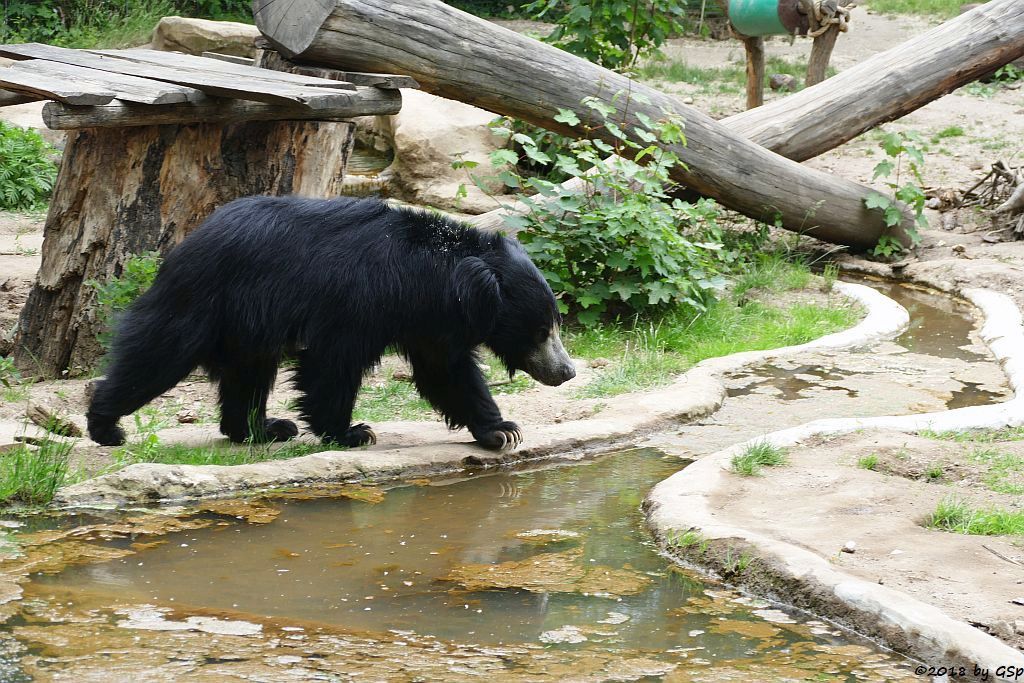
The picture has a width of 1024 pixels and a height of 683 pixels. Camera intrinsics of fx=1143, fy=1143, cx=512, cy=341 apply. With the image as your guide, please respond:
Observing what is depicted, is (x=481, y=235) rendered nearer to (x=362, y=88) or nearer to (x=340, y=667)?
(x=362, y=88)

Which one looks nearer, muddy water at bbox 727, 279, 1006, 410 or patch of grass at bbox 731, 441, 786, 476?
patch of grass at bbox 731, 441, 786, 476

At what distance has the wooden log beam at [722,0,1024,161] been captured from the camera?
844 cm

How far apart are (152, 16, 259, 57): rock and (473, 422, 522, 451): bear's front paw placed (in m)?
8.40

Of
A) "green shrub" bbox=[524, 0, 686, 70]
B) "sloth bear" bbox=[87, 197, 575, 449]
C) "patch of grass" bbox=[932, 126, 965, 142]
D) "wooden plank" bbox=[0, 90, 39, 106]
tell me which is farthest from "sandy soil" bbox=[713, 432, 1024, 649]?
"patch of grass" bbox=[932, 126, 965, 142]

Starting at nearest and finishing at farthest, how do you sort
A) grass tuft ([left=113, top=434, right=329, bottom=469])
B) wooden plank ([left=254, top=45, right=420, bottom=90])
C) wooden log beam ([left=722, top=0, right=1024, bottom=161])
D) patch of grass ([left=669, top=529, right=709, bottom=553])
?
patch of grass ([left=669, top=529, right=709, bottom=553]) → grass tuft ([left=113, top=434, right=329, bottom=469]) → wooden plank ([left=254, top=45, right=420, bottom=90]) → wooden log beam ([left=722, top=0, right=1024, bottom=161])

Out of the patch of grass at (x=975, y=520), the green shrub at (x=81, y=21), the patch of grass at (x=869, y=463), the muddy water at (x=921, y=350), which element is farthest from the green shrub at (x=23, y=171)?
the patch of grass at (x=975, y=520)

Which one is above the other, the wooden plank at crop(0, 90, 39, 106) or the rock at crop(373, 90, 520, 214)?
the wooden plank at crop(0, 90, 39, 106)

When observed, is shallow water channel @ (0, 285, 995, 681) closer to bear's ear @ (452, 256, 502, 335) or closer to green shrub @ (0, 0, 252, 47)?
bear's ear @ (452, 256, 502, 335)

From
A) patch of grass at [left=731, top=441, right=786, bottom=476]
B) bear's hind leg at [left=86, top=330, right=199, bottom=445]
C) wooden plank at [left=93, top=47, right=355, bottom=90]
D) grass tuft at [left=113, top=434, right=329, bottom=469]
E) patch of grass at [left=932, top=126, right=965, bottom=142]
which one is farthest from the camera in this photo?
patch of grass at [left=932, top=126, right=965, bottom=142]

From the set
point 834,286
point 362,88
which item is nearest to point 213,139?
point 362,88

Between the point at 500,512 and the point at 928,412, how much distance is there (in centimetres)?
227

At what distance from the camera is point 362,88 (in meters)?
5.51

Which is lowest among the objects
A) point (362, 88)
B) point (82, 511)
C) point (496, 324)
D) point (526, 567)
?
point (82, 511)

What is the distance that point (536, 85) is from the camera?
21.9 ft
